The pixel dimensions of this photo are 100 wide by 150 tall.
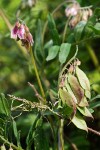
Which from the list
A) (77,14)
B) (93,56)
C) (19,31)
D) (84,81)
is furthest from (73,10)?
(93,56)

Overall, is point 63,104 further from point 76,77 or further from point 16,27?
point 16,27

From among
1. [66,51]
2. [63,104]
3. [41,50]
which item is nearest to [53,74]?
[41,50]

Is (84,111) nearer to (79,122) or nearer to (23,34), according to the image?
(79,122)

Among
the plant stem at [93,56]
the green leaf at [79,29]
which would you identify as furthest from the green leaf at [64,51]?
the plant stem at [93,56]

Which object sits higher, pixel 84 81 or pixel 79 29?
pixel 79 29

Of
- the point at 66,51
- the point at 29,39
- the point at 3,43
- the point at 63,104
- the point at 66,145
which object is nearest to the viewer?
the point at 63,104

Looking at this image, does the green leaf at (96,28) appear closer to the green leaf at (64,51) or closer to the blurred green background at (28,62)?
the green leaf at (64,51)
